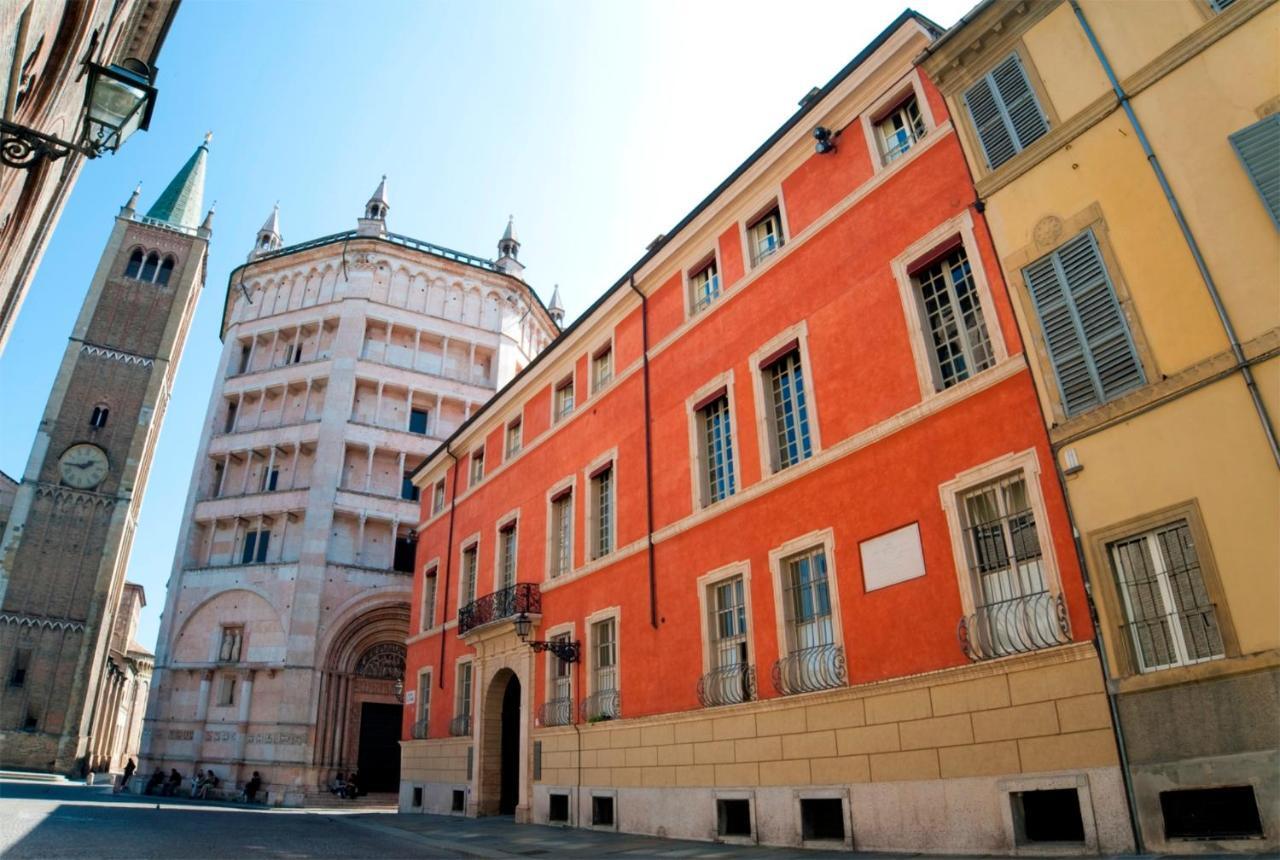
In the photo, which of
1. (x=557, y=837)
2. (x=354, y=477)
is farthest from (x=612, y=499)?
(x=354, y=477)

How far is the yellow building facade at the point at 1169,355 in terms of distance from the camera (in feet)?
22.6

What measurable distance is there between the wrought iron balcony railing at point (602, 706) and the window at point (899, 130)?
1143 centimetres

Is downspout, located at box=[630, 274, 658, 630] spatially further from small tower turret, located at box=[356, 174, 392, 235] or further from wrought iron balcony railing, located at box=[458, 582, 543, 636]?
small tower turret, located at box=[356, 174, 392, 235]

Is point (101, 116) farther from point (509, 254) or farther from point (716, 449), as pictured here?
point (509, 254)

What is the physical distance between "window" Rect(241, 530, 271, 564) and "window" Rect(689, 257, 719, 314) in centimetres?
2794

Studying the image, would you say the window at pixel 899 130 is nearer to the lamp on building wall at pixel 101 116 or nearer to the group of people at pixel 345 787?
the lamp on building wall at pixel 101 116

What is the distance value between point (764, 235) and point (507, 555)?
11.9 meters

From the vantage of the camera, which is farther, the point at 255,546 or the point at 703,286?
the point at 255,546

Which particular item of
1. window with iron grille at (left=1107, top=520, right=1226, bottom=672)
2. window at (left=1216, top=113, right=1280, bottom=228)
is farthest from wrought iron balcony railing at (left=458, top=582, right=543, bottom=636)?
window at (left=1216, top=113, right=1280, bottom=228)

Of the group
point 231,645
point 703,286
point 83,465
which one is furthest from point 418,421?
point 703,286

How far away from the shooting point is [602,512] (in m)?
18.2

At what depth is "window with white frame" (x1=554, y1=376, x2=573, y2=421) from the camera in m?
20.9

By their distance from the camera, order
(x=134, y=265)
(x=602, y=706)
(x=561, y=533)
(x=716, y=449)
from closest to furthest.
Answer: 1. (x=716, y=449)
2. (x=602, y=706)
3. (x=561, y=533)
4. (x=134, y=265)

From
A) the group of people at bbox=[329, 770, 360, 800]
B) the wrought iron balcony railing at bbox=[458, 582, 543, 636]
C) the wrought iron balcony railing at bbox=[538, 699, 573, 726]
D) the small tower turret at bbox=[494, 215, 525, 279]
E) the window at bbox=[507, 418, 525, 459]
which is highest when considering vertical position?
the small tower turret at bbox=[494, 215, 525, 279]
